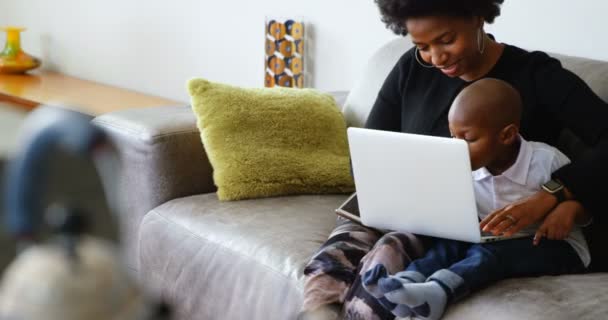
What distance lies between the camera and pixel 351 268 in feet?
5.11

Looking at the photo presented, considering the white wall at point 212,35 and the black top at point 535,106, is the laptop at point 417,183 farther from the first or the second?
the white wall at point 212,35

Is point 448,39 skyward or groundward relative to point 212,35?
skyward

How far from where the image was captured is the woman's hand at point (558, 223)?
58.7 inches

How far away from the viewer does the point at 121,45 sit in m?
3.63

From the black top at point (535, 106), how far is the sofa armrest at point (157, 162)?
1.53 ft

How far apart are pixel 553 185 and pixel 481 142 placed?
15cm

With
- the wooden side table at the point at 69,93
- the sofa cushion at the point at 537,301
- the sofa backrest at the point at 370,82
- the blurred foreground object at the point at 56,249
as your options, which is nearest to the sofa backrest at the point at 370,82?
the sofa backrest at the point at 370,82

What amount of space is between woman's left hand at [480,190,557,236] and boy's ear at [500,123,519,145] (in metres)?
0.11

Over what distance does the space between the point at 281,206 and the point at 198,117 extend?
0.31 m

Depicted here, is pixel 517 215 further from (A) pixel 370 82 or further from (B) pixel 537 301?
(A) pixel 370 82

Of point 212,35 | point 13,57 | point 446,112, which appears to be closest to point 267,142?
point 446,112

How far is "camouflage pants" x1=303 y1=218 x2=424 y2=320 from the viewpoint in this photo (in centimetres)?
146

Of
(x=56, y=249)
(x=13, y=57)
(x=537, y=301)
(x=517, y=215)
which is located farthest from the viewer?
(x=13, y=57)

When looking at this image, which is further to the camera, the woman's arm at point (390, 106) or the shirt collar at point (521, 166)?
the woman's arm at point (390, 106)
